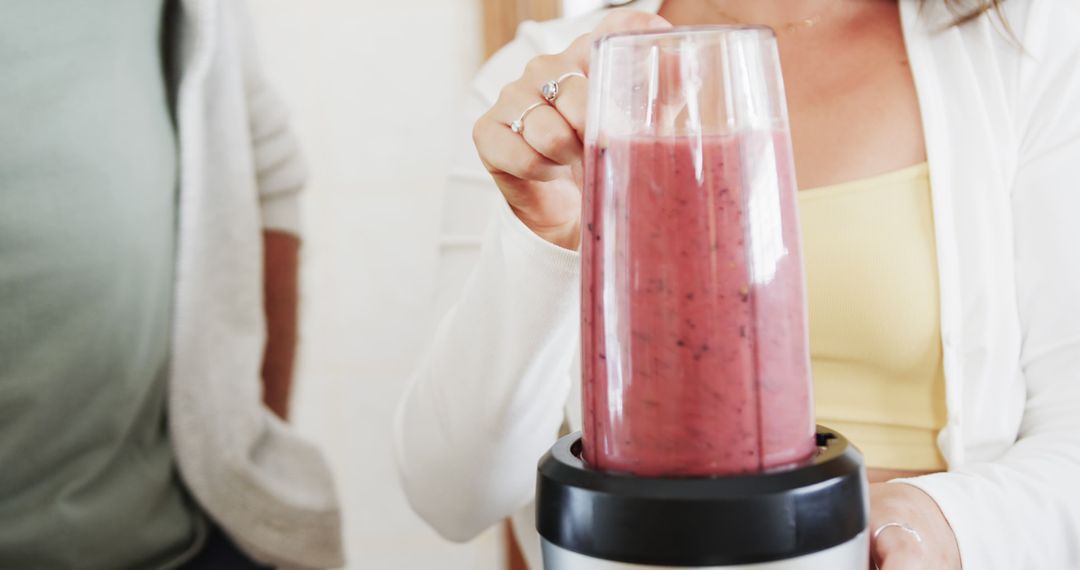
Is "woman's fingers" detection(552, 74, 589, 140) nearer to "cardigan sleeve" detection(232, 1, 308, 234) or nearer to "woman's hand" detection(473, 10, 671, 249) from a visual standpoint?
"woman's hand" detection(473, 10, 671, 249)

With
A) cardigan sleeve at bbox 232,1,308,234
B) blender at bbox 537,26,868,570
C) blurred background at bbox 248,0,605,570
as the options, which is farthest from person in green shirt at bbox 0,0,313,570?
blurred background at bbox 248,0,605,570

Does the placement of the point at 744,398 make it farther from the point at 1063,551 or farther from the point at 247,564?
the point at 247,564

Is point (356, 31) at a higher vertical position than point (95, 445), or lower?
higher

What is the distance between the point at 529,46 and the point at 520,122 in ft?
1.36

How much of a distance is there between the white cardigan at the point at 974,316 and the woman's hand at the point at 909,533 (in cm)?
15

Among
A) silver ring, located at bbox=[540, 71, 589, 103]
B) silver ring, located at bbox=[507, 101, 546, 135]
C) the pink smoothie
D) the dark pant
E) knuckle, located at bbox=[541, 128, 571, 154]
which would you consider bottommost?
the dark pant

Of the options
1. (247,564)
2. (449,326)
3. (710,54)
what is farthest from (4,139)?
(710,54)

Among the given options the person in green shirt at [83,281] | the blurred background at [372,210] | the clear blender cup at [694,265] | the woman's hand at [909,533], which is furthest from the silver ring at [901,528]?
the blurred background at [372,210]

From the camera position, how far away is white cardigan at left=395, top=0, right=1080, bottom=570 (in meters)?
0.76

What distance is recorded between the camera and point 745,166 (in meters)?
0.44

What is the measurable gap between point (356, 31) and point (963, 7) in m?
1.03

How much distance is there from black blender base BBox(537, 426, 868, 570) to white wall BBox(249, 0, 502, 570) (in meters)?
1.26

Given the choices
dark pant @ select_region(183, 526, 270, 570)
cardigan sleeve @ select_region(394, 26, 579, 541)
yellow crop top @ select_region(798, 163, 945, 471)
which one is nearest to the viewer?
cardigan sleeve @ select_region(394, 26, 579, 541)

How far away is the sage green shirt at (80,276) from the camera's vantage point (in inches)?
32.9
